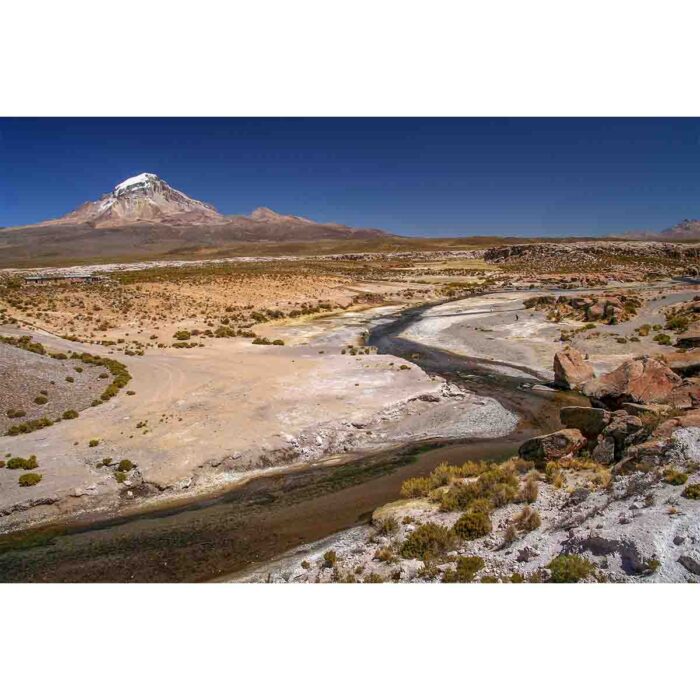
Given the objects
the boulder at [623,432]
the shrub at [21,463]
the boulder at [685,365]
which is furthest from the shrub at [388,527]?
the boulder at [685,365]

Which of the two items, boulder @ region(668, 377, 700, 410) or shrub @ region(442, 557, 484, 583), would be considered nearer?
shrub @ region(442, 557, 484, 583)

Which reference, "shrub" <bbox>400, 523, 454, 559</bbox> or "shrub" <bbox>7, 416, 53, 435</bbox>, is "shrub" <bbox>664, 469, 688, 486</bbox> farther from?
"shrub" <bbox>7, 416, 53, 435</bbox>

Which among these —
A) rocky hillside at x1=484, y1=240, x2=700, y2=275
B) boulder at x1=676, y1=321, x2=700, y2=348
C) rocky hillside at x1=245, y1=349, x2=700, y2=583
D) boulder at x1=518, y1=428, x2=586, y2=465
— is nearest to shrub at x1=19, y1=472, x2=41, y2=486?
rocky hillside at x1=245, y1=349, x2=700, y2=583

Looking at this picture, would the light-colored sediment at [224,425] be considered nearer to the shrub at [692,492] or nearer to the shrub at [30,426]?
the shrub at [30,426]

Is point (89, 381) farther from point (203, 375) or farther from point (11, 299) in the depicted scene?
point (11, 299)

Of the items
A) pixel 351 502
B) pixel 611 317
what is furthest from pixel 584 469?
pixel 611 317
